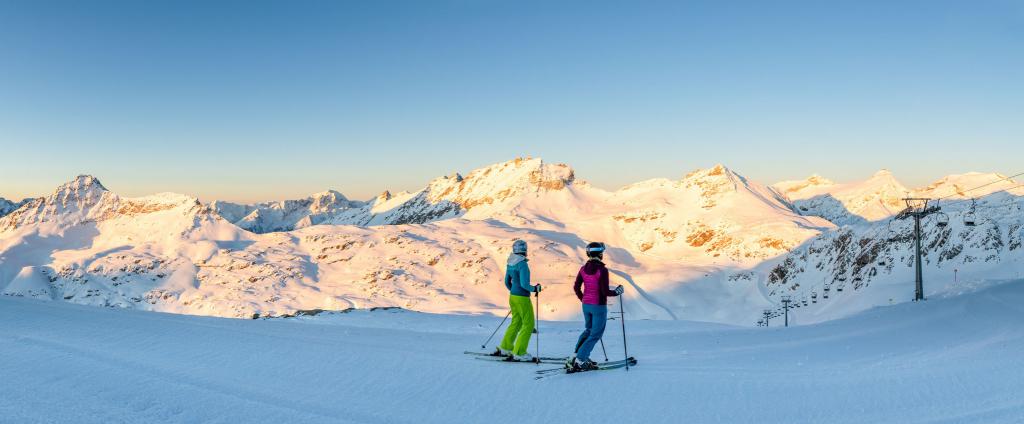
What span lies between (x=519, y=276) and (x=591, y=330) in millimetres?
1752

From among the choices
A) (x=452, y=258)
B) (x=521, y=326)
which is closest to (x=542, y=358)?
(x=521, y=326)

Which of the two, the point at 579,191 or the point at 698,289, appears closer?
the point at 698,289

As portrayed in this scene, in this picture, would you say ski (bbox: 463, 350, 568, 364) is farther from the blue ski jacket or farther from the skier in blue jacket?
the blue ski jacket

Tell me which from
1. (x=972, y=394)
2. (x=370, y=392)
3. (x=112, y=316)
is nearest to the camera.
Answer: (x=972, y=394)

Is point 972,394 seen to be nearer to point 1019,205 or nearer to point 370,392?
point 370,392

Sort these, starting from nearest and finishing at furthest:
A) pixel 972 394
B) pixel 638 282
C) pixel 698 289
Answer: pixel 972 394 < pixel 698 289 < pixel 638 282

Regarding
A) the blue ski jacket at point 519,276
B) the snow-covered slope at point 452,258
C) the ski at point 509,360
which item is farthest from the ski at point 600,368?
the snow-covered slope at point 452,258

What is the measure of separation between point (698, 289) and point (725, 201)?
69.2m

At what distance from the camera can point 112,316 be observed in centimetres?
1158

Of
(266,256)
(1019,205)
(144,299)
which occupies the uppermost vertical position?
(1019,205)

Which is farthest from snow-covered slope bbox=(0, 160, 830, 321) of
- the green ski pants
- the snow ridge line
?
the green ski pants

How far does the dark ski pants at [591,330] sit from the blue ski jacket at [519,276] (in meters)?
1.33

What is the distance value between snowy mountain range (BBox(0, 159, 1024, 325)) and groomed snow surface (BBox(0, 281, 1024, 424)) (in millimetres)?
36894

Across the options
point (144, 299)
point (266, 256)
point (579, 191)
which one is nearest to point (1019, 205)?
point (266, 256)
